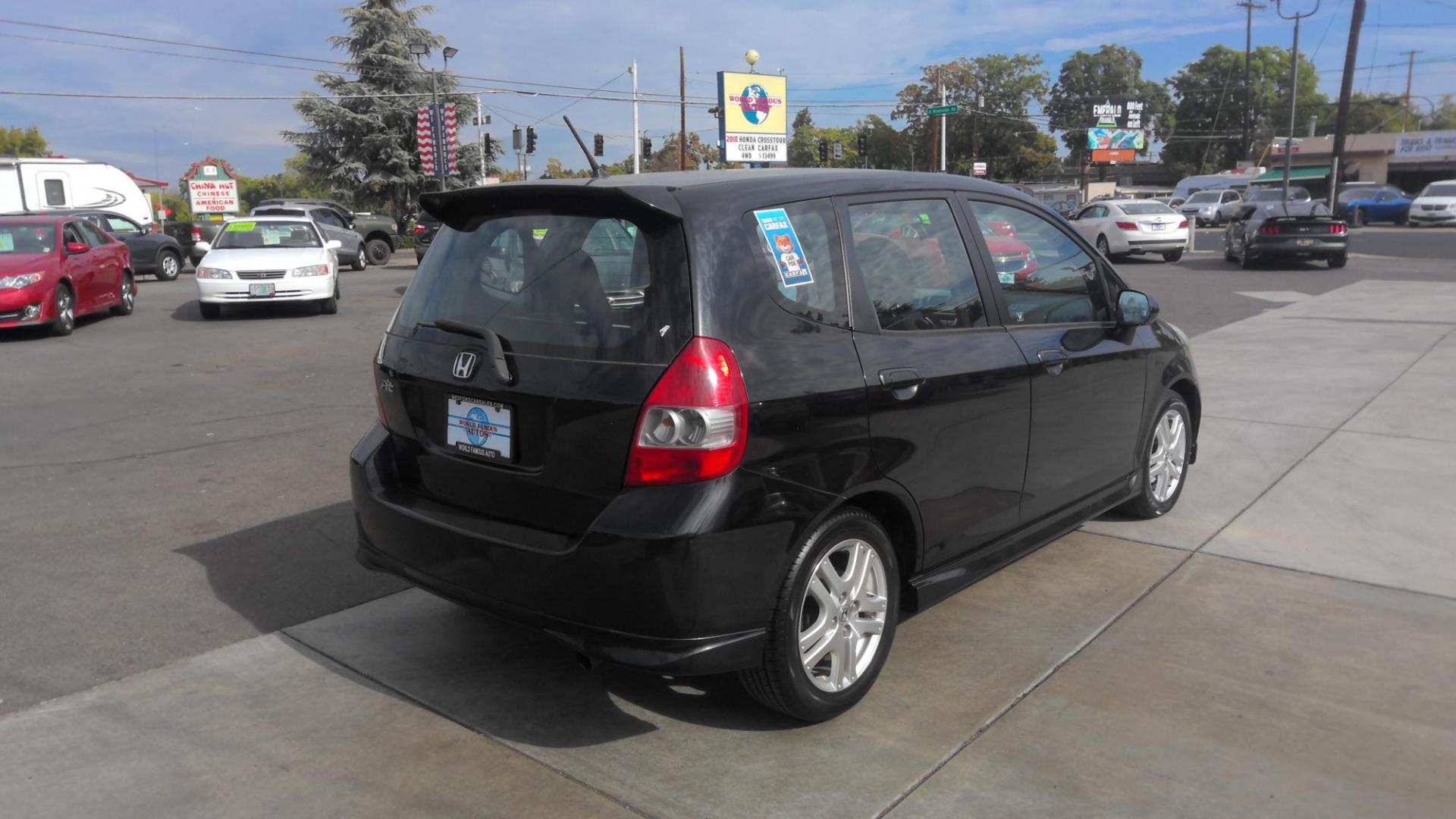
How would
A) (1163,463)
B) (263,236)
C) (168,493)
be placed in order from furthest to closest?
(263,236)
(168,493)
(1163,463)

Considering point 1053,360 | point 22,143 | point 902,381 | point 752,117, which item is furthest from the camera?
point 22,143

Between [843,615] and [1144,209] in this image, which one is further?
[1144,209]

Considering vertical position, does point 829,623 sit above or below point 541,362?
below

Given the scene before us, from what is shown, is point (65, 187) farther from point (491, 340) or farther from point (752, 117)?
point (491, 340)

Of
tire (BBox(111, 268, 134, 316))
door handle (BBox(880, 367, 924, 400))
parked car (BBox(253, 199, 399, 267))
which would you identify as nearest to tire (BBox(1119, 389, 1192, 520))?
door handle (BBox(880, 367, 924, 400))

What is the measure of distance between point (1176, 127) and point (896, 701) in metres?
112

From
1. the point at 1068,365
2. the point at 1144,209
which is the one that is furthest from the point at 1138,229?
the point at 1068,365

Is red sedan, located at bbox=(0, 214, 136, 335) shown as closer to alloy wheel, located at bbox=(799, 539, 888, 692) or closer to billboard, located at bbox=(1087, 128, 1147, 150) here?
alloy wheel, located at bbox=(799, 539, 888, 692)

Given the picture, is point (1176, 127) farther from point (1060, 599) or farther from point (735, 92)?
point (1060, 599)

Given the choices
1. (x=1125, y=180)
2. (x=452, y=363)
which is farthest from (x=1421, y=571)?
(x=1125, y=180)

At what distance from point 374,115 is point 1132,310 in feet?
151

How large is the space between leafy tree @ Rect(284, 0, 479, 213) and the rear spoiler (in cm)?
4373

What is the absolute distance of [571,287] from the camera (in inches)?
134

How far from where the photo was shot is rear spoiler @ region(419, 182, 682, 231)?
3324mm
